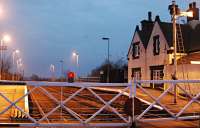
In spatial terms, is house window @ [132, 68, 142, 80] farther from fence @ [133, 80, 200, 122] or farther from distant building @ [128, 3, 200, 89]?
fence @ [133, 80, 200, 122]

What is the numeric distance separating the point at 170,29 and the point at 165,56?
3.97 m

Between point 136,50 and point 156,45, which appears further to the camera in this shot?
point 136,50

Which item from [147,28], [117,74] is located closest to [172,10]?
[147,28]

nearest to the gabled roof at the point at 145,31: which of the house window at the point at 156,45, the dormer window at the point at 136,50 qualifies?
the dormer window at the point at 136,50

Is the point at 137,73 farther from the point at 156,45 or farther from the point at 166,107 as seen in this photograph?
the point at 166,107

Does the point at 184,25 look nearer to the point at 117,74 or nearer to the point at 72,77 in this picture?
the point at 117,74

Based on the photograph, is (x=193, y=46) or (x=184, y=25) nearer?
(x=193, y=46)

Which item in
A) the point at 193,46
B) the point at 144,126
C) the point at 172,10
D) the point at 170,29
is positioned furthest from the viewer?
the point at 170,29

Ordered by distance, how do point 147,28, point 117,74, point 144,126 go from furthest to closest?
1. point 117,74
2. point 147,28
3. point 144,126

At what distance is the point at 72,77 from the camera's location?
11445 millimetres

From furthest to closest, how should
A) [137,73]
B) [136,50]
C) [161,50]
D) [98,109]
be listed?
[136,50], [137,73], [161,50], [98,109]

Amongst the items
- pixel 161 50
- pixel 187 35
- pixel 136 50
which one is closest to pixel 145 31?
pixel 136 50

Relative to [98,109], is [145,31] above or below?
above

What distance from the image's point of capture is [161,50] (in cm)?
3925
